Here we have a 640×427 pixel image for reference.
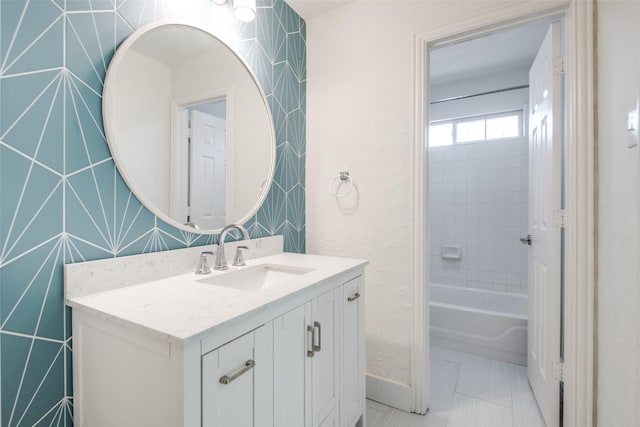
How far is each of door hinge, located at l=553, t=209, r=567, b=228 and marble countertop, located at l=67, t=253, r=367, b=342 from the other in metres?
1.14

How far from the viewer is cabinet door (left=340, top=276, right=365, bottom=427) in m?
1.34

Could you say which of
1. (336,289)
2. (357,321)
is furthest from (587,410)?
(336,289)

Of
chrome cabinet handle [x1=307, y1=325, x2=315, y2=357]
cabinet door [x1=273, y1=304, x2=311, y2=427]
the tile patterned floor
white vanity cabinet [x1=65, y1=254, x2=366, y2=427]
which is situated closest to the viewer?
white vanity cabinet [x1=65, y1=254, x2=366, y2=427]

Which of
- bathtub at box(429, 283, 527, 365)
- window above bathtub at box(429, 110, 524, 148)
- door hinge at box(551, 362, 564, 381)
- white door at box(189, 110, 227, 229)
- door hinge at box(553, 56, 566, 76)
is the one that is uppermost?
window above bathtub at box(429, 110, 524, 148)

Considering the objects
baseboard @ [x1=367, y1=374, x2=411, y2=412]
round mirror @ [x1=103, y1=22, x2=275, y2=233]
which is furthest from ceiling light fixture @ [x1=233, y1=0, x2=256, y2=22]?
baseboard @ [x1=367, y1=374, x2=411, y2=412]

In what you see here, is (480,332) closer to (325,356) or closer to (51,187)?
(325,356)

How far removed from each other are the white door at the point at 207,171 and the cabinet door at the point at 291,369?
2.06ft

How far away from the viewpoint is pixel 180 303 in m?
0.89

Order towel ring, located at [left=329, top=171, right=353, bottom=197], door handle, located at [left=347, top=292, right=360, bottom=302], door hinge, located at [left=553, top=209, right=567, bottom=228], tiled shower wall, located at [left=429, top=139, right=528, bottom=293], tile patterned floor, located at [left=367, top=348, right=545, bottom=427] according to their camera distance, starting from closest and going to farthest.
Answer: door handle, located at [left=347, top=292, right=360, bottom=302] → door hinge, located at [left=553, top=209, right=567, bottom=228] → tile patterned floor, located at [left=367, top=348, right=545, bottom=427] → towel ring, located at [left=329, top=171, right=353, bottom=197] → tiled shower wall, located at [left=429, top=139, right=528, bottom=293]

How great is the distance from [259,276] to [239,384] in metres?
0.69

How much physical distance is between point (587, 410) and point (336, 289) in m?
1.21

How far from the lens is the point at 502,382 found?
6.66 ft

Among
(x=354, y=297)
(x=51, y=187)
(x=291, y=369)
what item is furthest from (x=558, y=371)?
(x=51, y=187)

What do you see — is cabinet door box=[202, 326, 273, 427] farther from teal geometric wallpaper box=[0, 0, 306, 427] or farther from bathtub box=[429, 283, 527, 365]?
bathtub box=[429, 283, 527, 365]
